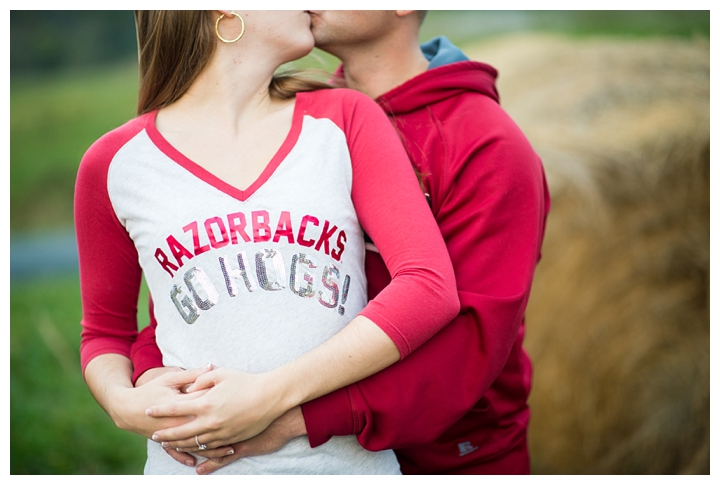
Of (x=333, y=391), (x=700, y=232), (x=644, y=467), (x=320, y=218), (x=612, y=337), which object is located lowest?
(x=644, y=467)

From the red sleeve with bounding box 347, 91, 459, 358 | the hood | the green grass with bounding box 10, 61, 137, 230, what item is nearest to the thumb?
the red sleeve with bounding box 347, 91, 459, 358

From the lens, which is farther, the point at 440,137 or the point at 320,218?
the point at 440,137

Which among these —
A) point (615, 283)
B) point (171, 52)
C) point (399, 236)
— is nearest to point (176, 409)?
point (399, 236)

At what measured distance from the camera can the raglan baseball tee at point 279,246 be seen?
3.36 feet

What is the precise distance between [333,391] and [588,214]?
4.25ft

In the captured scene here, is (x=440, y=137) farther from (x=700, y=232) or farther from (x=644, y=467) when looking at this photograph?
(x=644, y=467)

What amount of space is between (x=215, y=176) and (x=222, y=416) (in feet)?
1.17

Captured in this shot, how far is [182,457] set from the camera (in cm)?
104

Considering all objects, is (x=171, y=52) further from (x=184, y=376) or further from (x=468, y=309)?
(x=468, y=309)

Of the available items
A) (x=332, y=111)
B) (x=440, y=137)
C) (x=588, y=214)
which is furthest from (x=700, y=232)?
(x=332, y=111)

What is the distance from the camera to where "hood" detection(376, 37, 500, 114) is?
1.26 metres

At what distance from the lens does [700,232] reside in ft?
6.66

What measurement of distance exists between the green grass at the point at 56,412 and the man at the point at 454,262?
1598 mm

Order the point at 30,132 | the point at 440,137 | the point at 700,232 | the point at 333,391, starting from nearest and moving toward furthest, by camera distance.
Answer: the point at 333,391 → the point at 440,137 → the point at 700,232 → the point at 30,132
